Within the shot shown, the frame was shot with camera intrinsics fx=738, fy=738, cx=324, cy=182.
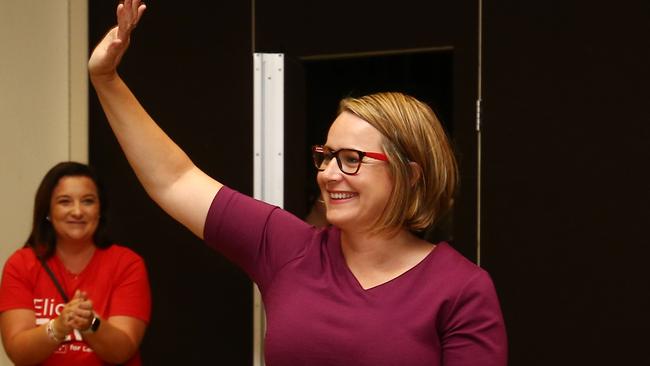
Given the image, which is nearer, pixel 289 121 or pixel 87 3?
pixel 289 121

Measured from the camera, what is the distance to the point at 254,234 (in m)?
1.51

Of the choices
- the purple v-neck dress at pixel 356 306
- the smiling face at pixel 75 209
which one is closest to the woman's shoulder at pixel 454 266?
the purple v-neck dress at pixel 356 306

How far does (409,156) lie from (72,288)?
4.73 feet

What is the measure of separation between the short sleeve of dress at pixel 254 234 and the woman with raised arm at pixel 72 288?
0.83m

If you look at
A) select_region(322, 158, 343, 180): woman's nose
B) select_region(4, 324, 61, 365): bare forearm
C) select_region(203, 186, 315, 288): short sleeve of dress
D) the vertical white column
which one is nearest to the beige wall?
select_region(4, 324, 61, 365): bare forearm

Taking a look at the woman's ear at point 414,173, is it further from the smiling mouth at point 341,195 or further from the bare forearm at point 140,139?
the bare forearm at point 140,139

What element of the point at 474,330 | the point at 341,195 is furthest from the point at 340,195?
the point at 474,330

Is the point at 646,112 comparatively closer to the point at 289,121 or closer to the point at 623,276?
the point at 623,276

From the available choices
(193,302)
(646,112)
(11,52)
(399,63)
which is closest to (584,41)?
(646,112)

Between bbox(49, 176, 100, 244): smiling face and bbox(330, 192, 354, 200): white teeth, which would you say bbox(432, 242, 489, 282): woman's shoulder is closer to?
bbox(330, 192, 354, 200): white teeth

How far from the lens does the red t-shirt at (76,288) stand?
7.61 ft

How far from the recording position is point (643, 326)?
243 cm

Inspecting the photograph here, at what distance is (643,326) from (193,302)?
1.84 metres

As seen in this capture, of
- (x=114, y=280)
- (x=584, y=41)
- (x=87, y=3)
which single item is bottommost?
(x=114, y=280)
